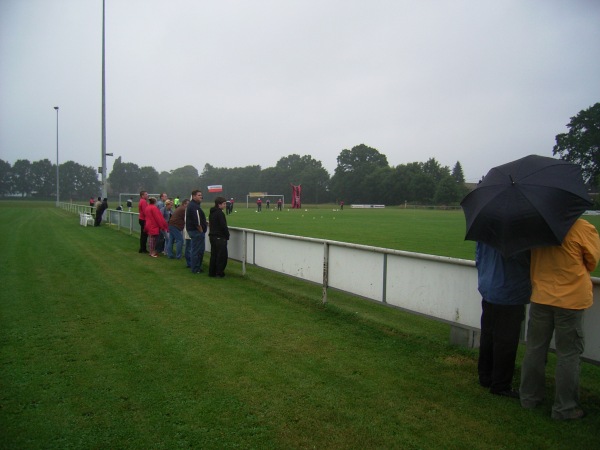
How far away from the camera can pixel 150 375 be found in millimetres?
4219

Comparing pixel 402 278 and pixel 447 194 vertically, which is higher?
pixel 447 194

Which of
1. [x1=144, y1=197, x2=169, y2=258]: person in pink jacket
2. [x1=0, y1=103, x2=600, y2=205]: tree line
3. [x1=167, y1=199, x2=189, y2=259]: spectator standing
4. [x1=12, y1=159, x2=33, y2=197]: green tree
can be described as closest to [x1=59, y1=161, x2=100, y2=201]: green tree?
[x1=0, y1=103, x2=600, y2=205]: tree line

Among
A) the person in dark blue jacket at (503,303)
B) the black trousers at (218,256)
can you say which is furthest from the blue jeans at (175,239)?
the person in dark blue jacket at (503,303)

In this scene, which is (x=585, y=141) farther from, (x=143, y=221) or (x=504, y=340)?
(x=504, y=340)

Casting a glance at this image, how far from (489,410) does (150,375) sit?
304 cm

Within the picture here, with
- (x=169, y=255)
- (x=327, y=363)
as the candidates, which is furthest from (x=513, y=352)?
(x=169, y=255)

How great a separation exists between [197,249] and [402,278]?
5723mm

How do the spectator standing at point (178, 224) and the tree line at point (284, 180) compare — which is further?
the tree line at point (284, 180)

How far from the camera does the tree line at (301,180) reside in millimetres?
93500

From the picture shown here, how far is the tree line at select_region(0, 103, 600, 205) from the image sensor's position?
307ft

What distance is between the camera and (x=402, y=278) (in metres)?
5.65

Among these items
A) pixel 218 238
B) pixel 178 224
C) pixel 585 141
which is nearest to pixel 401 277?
pixel 218 238

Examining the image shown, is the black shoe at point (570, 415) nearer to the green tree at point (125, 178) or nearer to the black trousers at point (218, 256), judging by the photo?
the black trousers at point (218, 256)

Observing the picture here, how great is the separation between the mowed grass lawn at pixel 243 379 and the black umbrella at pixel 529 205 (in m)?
1.43
